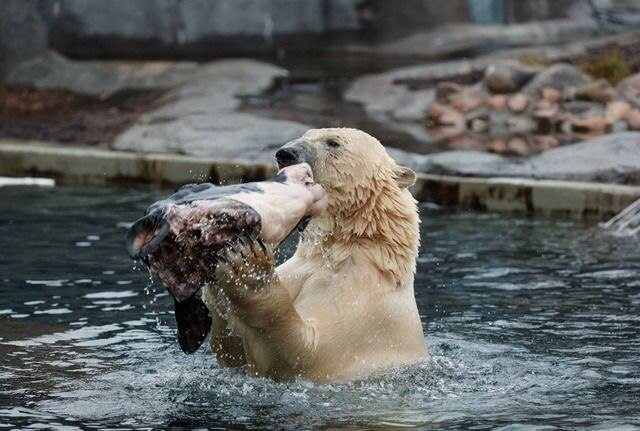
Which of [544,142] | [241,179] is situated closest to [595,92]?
[544,142]

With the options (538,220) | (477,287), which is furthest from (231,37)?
(477,287)

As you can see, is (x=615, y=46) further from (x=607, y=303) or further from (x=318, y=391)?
(x=318, y=391)

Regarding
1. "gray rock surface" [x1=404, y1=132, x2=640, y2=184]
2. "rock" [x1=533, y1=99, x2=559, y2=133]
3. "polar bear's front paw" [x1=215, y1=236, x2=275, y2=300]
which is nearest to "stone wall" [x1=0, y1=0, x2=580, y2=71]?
"rock" [x1=533, y1=99, x2=559, y2=133]

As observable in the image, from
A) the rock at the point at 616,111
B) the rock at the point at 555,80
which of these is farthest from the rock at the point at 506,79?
the rock at the point at 616,111

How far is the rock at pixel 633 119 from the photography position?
38.7ft

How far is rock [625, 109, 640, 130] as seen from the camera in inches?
465

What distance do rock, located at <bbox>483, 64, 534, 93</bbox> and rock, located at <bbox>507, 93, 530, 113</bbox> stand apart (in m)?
0.29

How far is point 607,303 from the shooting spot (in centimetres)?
688

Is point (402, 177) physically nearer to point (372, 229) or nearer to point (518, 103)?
point (372, 229)

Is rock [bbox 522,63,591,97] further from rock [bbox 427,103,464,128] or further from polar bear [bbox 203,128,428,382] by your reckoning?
polar bear [bbox 203,128,428,382]

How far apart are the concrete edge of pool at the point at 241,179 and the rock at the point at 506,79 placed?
368 centimetres

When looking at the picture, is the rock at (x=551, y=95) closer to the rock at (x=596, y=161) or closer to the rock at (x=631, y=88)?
the rock at (x=631, y=88)

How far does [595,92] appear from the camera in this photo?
12.7 metres

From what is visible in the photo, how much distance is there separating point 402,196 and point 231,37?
12.0 m
